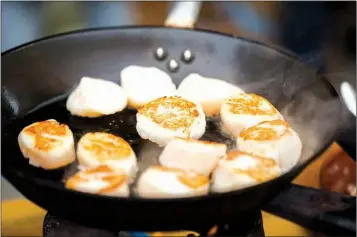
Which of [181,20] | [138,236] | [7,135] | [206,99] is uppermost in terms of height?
[181,20]

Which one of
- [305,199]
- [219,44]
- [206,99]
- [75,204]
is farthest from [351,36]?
[75,204]

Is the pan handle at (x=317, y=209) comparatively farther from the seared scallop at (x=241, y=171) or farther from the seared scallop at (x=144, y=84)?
the seared scallop at (x=144, y=84)

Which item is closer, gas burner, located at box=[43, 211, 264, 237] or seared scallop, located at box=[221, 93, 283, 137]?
gas burner, located at box=[43, 211, 264, 237]

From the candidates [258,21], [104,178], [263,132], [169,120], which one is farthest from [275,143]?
[258,21]

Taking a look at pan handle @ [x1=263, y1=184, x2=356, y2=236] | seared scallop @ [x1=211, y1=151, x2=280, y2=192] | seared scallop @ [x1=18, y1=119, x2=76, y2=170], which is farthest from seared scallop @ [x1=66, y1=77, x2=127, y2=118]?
pan handle @ [x1=263, y1=184, x2=356, y2=236]

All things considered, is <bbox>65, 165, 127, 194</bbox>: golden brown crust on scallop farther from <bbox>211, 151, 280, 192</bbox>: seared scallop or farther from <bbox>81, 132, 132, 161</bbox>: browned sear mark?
<bbox>211, 151, 280, 192</bbox>: seared scallop

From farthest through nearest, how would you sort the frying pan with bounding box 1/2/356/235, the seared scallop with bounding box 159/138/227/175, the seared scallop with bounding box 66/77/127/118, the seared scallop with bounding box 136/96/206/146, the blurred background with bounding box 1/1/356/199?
the blurred background with bounding box 1/1/356/199 < the seared scallop with bounding box 66/77/127/118 < the seared scallop with bounding box 136/96/206/146 < the seared scallop with bounding box 159/138/227/175 < the frying pan with bounding box 1/2/356/235

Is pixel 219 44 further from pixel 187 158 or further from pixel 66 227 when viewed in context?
pixel 66 227
